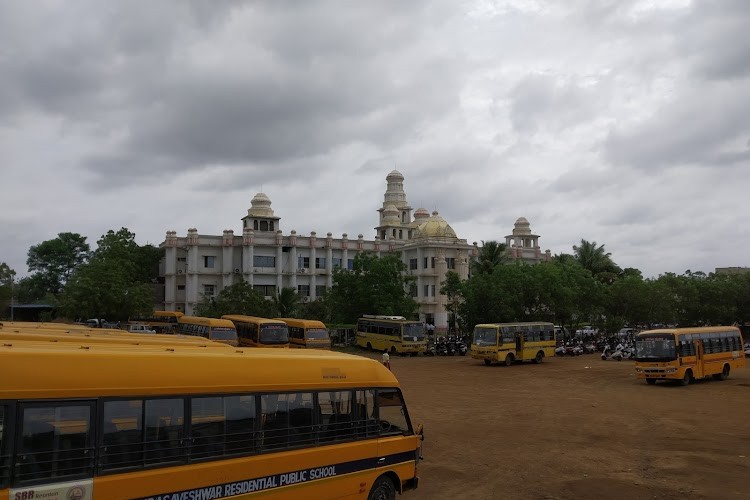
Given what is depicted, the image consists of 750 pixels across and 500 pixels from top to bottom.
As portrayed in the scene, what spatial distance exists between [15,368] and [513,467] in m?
9.79

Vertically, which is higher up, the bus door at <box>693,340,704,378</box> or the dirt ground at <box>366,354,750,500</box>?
the bus door at <box>693,340,704,378</box>

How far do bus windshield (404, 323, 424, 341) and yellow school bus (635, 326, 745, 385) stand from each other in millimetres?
18045

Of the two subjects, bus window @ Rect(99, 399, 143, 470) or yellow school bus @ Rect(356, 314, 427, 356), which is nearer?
bus window @ Rect(99, 399, 143, 470)

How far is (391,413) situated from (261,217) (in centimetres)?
6174

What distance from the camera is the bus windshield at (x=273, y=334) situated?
3412 centimetres

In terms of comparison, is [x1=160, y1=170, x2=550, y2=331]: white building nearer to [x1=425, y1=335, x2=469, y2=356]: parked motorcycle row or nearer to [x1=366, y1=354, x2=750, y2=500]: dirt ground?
[x1=425, y1=335, x2=469, y2=356]: parked motorcycle row

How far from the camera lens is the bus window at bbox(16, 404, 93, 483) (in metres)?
5.98

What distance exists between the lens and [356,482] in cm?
888

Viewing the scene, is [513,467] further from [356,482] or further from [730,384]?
[730,384]

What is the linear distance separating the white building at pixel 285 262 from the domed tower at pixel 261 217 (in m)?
6.08

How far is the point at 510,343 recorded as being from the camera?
35.9 meters

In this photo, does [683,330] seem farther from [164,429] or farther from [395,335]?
[164,429]

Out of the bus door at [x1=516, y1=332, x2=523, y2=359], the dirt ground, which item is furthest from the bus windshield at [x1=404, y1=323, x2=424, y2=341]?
the dirt ground

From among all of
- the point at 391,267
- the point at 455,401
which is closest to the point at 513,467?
the point at 455,401
